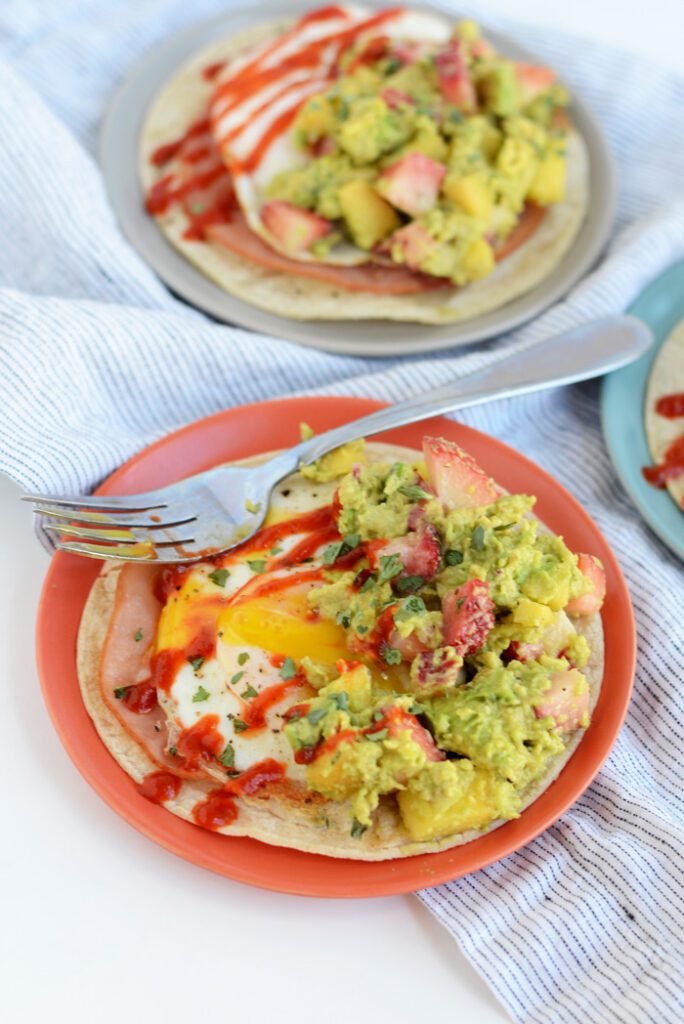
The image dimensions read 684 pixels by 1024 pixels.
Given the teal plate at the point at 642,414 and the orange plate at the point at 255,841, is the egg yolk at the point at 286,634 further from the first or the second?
the teal plate at the point at 642,414

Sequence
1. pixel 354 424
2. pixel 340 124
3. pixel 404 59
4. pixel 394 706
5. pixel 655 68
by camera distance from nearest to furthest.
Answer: pixel 394 706 → pixel 354 424 → pixel 340 124 → pixel 404 59 → pixel 655 68

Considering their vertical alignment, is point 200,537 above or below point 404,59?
below

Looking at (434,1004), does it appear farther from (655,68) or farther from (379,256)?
(655,68)

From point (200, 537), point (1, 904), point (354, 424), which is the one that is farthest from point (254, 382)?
point (1, 904)

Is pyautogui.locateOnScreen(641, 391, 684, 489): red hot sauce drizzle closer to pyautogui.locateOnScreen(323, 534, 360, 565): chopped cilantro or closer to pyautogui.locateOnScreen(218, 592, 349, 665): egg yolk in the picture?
pyautogui.locateOnScreen(323, 534, 360, 565): chopped cilantro

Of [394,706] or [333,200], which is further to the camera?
[333,200]

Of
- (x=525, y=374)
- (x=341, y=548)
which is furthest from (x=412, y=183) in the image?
(x=341, y=548)

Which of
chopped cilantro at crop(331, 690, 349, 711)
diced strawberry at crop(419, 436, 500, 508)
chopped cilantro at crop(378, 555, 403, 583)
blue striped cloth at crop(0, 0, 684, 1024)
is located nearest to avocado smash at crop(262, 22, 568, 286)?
blue striped cloth at crop(0, 0, 684, 1024)

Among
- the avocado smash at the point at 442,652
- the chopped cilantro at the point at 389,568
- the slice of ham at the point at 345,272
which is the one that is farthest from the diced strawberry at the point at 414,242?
the chopped cilantro at the point at 389,568
